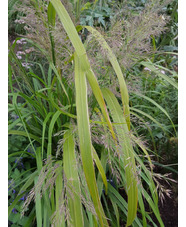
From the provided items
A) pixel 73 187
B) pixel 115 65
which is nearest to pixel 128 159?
pixel 73 187

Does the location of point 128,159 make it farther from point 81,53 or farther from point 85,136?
point 81,53

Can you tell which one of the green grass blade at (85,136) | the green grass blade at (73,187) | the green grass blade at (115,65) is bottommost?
the green grass blade at (73,187)

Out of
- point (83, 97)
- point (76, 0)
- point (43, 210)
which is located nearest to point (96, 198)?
point (83, 97)

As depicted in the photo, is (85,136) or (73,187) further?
(73,187)

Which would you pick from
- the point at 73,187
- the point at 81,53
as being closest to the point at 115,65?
the point at 81,53

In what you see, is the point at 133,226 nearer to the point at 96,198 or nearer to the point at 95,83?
the point at 96,198

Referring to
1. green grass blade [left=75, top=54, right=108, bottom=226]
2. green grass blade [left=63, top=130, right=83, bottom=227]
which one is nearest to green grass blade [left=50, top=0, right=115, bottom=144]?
green grass blade [left=75, top=54, right=108, bottom=226]

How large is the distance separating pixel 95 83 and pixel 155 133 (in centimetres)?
102

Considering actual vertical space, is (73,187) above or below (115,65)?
below

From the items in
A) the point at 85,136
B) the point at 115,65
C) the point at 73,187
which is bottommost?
the point at 73,187

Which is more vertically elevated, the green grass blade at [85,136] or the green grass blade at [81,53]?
the green grass blade at [81,53]

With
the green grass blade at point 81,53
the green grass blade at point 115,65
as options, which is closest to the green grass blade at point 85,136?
the green grass blade at point 81,53

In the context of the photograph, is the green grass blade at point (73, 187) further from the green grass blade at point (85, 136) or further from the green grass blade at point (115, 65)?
the green grass blade at point (115, 65)

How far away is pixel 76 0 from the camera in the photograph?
1090 millimetres
